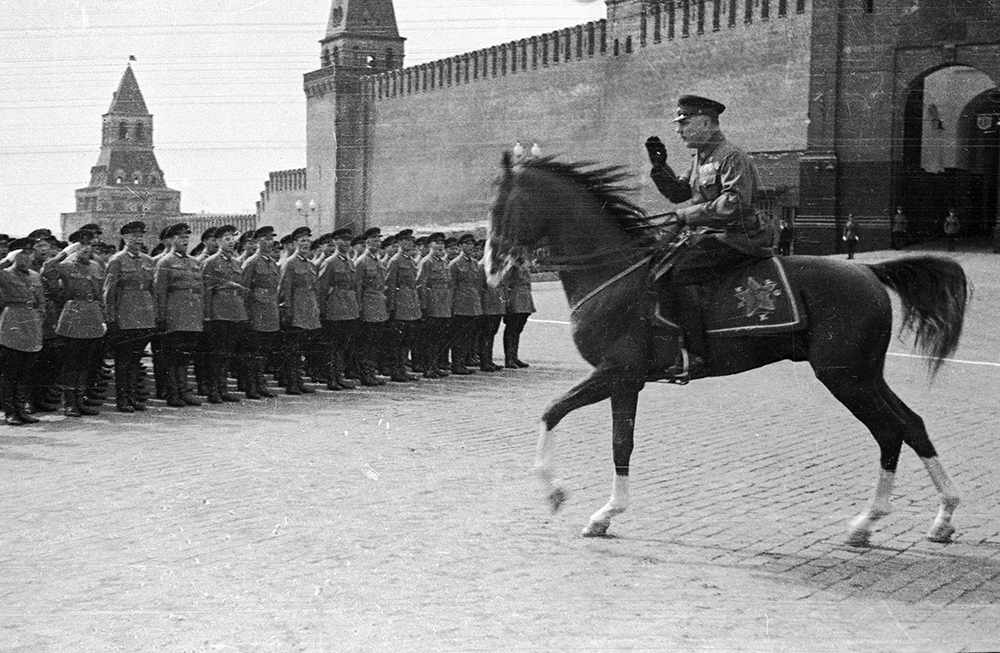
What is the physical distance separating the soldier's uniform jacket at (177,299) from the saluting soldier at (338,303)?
175 cm

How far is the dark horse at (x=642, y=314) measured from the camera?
18.8 ft

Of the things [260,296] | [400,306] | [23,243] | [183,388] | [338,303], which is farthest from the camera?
[400,306]

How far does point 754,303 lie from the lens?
5.74 meters

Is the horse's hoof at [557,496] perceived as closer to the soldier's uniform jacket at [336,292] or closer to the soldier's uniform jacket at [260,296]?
the soldier's uniform jacket at [260,296]

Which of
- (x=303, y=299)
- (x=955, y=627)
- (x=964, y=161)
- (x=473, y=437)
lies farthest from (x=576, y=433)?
(x=964, y=161)

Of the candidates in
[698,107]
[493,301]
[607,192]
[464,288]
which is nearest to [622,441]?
[607,192]

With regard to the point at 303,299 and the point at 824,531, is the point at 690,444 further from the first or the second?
the point at 303,299

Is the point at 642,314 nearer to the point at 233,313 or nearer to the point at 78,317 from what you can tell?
the point at 78,317

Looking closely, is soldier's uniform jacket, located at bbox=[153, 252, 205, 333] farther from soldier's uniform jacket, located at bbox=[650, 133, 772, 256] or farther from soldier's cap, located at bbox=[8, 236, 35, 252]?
soldier's uniform jacket, located at bbox=[650, 133, 772, 256]

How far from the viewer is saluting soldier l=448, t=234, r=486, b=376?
44.5 ft

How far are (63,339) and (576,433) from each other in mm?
4526

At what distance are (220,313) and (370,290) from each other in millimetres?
2005

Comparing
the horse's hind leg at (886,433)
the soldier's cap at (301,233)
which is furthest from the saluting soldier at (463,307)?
the horse's hind leg at (886,433)

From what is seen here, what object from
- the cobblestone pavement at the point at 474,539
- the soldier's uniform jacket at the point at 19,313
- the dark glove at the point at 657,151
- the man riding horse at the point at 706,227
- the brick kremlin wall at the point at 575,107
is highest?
the brick kremlin wall at the point at 575,107
